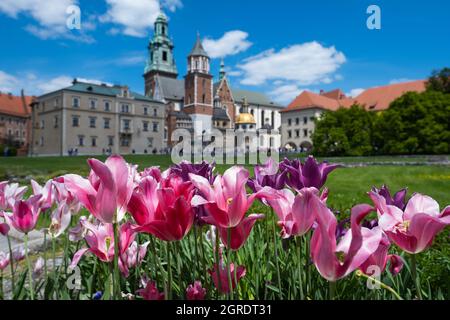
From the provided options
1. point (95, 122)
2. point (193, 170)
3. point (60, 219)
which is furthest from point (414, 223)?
point (95, 122)

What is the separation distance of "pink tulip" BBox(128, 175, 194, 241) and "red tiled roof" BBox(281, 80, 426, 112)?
168ft

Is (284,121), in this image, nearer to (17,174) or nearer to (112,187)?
(17,174)

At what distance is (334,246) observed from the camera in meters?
0.71

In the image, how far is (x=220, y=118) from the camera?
64.2 metres

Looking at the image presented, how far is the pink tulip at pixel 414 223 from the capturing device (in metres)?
0.79

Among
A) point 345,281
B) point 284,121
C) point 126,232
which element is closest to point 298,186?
point 345,281

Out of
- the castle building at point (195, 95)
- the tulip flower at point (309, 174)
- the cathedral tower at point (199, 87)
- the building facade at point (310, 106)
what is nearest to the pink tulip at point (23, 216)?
the tulip flower at point (309, 174)

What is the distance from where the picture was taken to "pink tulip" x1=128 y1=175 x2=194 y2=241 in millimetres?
819

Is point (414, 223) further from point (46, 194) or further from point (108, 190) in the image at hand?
point (46, 194)

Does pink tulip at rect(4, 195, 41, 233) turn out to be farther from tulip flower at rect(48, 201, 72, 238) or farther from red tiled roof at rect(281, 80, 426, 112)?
red tiled roof at rect(281, 80, 426, 112)

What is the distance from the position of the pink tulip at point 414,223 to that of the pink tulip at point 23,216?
41.6 inches

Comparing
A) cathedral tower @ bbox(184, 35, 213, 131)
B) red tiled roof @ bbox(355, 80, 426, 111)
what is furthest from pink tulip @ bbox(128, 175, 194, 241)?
cathedral tower @ bbox(184, 35, 213, 131)

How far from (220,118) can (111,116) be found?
73.3 feet

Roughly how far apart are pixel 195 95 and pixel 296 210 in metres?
56.0
